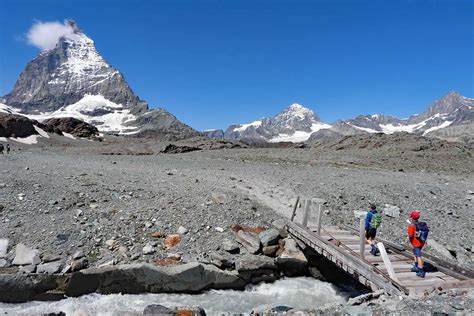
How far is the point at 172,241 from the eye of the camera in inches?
631

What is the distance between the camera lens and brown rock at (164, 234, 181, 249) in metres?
15.8

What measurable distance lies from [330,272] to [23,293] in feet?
37.5

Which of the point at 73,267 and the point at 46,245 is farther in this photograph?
the point at 46,245

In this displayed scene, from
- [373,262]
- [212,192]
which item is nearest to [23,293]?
[212,192]

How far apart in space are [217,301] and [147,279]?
103 inches

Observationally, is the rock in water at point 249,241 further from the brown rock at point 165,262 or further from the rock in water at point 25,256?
the rock in water at point 25,256

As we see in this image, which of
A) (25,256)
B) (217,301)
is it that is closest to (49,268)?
(25,256)

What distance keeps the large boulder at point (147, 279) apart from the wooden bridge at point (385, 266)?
403 cm

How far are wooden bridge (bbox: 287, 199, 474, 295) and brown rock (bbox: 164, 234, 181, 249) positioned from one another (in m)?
5.22

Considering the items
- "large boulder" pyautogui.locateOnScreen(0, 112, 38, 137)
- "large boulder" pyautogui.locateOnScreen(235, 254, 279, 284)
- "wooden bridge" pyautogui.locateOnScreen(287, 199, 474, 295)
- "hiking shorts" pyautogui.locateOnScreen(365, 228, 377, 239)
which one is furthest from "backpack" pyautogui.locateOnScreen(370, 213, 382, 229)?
"large boulder" pyautogui.locateOnScreen(0, 112, 38, 137)

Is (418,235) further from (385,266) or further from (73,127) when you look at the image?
(73,127)

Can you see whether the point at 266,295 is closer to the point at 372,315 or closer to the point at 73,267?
the point at 372,315

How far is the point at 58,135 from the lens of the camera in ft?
359

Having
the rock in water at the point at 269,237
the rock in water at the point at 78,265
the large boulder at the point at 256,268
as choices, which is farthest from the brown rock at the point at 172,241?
the rock in water at the point at 269,237
